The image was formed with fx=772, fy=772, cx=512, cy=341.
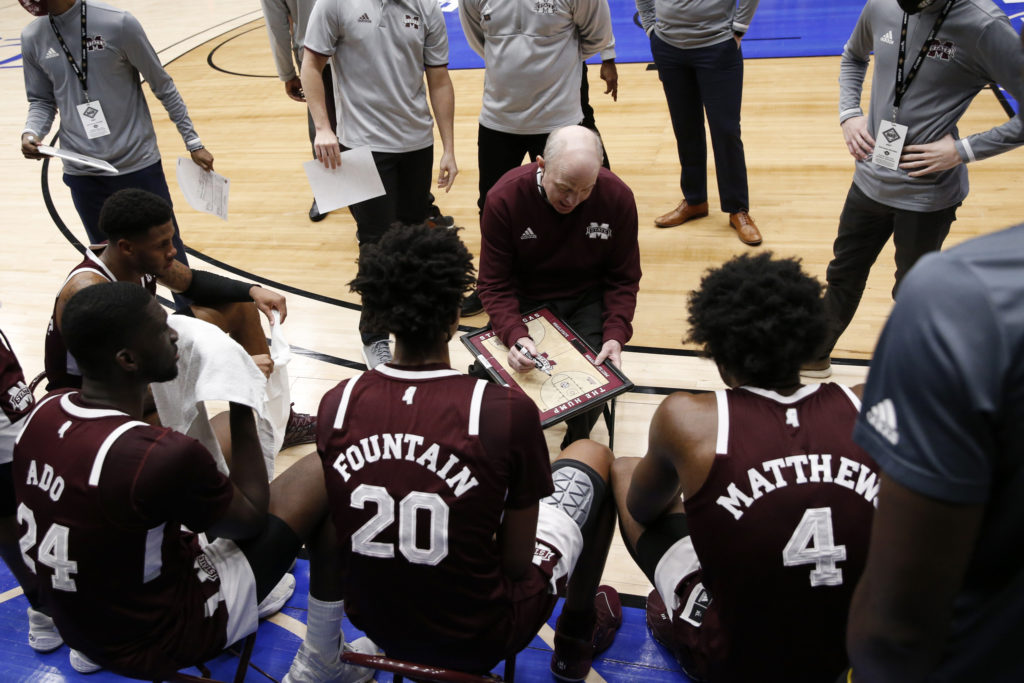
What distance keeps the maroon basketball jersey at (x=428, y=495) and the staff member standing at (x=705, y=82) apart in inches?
125

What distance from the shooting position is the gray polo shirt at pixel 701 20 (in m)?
4.11

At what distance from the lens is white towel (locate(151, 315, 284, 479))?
214 cm

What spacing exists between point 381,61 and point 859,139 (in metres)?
2.08

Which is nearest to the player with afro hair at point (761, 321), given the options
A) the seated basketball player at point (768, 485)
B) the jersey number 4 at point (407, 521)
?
the seated basketball player at point (768, 485)

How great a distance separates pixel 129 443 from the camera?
167 cm

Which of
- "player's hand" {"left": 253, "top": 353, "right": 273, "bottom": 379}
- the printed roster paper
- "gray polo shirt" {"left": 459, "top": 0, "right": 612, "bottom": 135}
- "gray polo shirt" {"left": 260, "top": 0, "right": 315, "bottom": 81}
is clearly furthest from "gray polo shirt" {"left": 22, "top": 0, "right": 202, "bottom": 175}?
the printed roster paper

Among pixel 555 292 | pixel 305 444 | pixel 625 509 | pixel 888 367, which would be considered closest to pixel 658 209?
pixel 555 292

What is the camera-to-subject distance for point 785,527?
149cm

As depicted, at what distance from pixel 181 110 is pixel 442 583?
3.02 meters

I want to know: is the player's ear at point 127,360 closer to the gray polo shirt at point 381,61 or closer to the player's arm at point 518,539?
the player's arm at point 518,539

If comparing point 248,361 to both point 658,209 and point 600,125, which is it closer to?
point 658,209

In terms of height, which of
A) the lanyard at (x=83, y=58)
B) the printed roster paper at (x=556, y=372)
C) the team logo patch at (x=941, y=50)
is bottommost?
the printed roster paper at (x=556, y=372)

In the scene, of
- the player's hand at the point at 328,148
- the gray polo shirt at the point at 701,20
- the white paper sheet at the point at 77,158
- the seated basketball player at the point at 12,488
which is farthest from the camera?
the gray polo shirt at the point at 701,20

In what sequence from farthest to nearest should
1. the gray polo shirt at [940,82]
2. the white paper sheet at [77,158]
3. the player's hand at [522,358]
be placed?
the white paper sheet at [77,158] < the player's hand at [522,358] < the gray polo shirt at [940,82]
